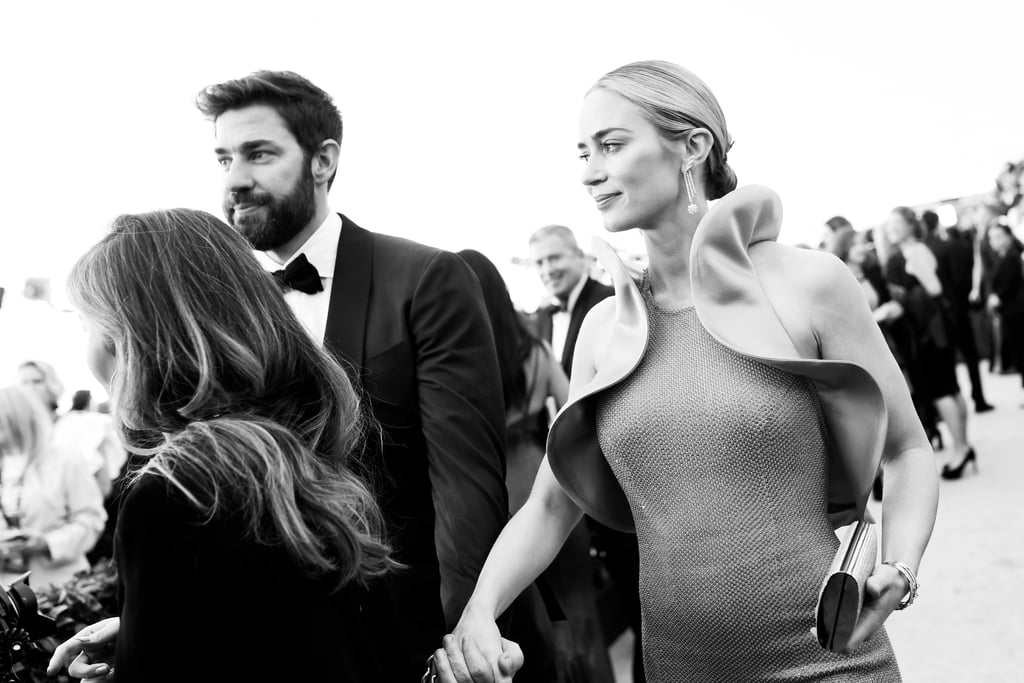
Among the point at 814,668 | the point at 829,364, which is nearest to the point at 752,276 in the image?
the point at 829,364

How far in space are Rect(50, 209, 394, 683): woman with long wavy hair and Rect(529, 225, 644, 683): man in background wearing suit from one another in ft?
8.76

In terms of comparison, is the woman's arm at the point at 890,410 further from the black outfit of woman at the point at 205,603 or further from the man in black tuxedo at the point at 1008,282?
the man in black tuxedo at the point at 1008,282

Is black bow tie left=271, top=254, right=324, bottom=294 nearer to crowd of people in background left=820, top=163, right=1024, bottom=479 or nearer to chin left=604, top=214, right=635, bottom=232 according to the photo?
chin left=604, top=214, right=635, bottom=232

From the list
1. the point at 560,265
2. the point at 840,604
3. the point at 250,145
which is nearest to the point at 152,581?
the point at 840,604

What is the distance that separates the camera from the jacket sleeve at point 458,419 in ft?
6.37

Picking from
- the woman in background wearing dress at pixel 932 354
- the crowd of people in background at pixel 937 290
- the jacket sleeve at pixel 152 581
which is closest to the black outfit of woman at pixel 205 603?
the jacket sleeve at pixel 152 581

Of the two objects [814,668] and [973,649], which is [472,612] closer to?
[814,668]

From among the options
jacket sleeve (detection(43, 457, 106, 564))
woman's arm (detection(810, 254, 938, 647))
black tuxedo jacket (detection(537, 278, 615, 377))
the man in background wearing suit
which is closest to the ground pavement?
the man in background wearing suit

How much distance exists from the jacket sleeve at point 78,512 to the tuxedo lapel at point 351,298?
116 inches

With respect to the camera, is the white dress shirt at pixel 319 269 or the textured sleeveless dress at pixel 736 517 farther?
the white dress shirt at pixel 319 269

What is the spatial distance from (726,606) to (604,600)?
3889 mm

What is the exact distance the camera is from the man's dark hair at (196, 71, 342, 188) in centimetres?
230

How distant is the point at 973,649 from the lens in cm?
427

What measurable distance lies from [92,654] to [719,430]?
100 centimetres
